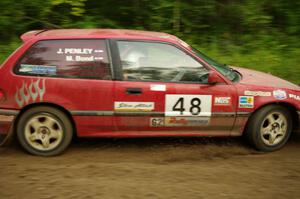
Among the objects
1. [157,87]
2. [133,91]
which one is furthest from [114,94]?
[157,87]

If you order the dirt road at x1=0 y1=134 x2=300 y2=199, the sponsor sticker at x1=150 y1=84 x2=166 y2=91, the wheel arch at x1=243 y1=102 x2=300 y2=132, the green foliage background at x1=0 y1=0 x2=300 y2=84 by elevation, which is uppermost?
the green foliage background at x1=0 y1=0 x2=300 y2=84

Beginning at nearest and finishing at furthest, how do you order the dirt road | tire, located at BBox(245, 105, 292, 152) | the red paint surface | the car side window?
the dirt road
the red paint surface
the car side window
tire, located at BBox(245, 105, 292, 152)

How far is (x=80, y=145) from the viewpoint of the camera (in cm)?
646

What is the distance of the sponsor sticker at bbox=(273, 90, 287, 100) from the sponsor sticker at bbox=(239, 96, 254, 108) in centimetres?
32

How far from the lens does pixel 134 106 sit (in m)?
5.81

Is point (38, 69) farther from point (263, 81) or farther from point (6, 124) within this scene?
point (263, 81)

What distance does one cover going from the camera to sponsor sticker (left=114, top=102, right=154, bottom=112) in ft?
19.0

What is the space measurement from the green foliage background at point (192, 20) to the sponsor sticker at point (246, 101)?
3.59 meters

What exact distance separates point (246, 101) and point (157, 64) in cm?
126

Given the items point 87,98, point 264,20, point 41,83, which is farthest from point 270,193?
point 264,20

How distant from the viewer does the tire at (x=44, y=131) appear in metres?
5.77

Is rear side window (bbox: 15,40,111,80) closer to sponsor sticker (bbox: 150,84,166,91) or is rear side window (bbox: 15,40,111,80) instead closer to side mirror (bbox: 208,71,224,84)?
sponsor sticker (bbox: 150,84,166,91)

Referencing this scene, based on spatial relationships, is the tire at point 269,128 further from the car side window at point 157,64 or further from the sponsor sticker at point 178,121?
the car side window at point 157,64

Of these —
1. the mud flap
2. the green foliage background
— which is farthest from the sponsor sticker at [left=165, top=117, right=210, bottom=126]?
the green foliage background
